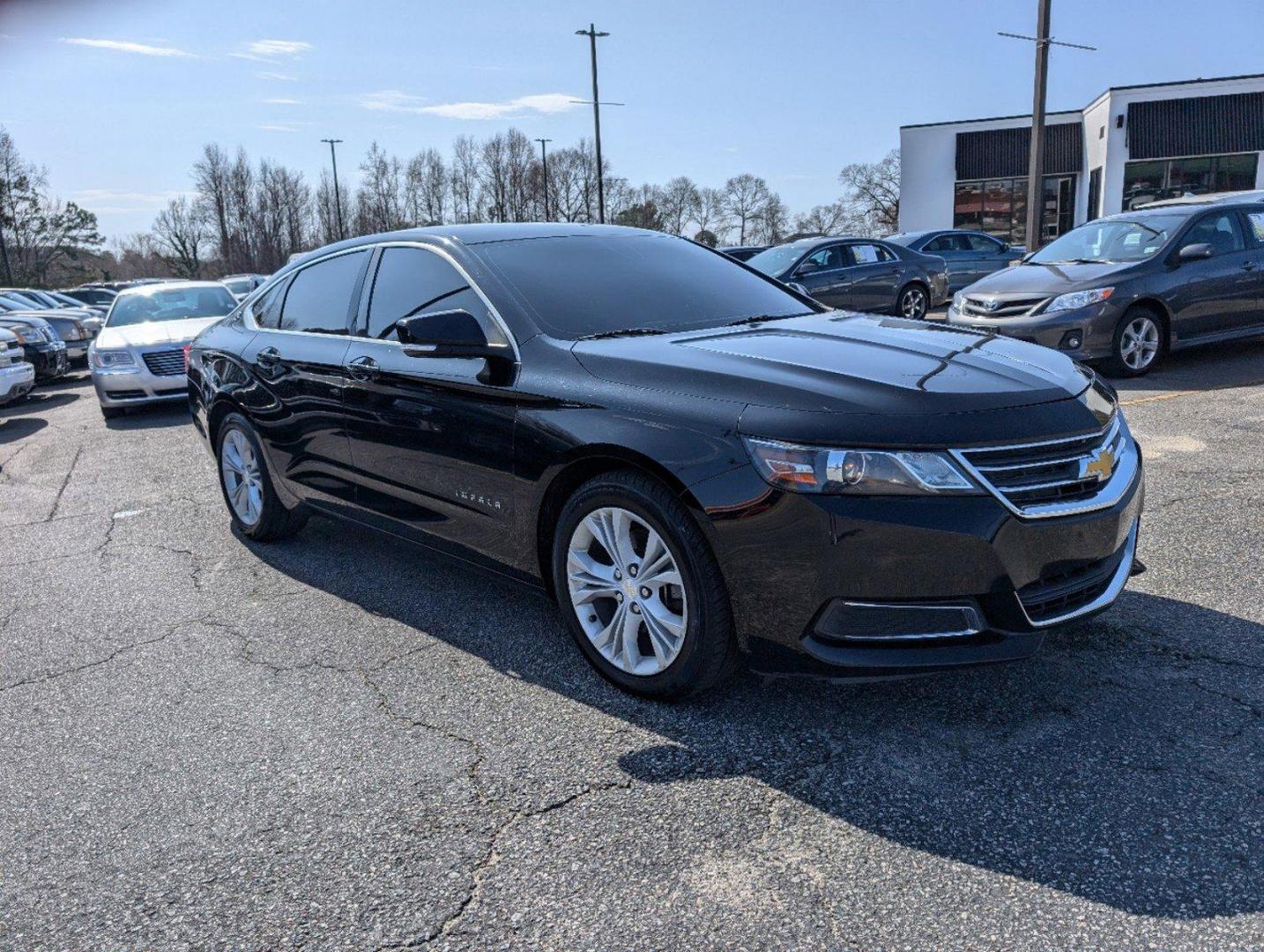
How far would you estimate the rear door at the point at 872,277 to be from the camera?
50.3 ft

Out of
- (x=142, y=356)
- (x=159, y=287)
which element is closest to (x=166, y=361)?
(x=142, y=356)

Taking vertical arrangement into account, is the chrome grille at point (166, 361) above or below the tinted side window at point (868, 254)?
below

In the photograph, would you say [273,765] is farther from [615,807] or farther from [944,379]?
[944,379]

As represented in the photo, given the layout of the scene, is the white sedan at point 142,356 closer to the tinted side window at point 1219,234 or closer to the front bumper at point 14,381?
the front bumper at point 14,381

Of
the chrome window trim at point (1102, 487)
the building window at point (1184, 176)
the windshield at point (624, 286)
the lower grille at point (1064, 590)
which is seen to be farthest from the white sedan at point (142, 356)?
the building window at point (1184, 176)

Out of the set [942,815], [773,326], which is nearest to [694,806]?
[942,815]

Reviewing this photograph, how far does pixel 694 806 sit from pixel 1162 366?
9.39 m

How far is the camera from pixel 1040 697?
333cm

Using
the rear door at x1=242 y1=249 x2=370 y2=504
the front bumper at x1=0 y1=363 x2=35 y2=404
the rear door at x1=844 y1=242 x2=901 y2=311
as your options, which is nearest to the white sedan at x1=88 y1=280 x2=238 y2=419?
the front bumper at x1=0 y1=363 x2=35 y2=404

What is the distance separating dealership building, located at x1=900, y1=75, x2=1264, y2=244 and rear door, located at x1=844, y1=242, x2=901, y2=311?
23.2 m

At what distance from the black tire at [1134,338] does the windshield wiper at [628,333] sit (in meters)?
7.22

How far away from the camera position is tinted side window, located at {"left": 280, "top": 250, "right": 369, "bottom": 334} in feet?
15.7

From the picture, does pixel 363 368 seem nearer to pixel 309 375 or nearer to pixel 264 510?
pixel 309 375

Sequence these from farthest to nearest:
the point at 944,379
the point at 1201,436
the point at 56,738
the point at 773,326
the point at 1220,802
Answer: the point at 1201,436, the point at 773,326, the point at 56,738, the point at 944,379, the point at 1220,802
